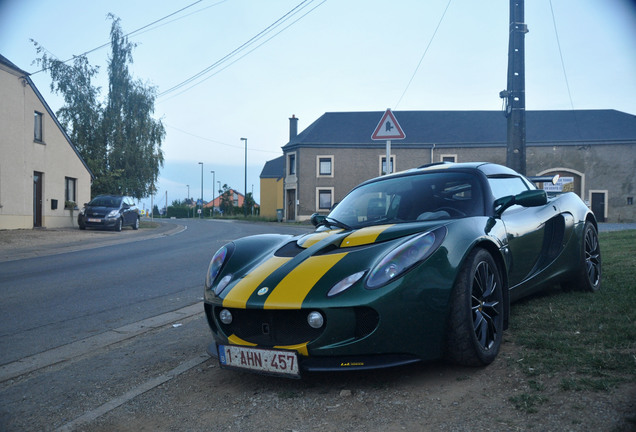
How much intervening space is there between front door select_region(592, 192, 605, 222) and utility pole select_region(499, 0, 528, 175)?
32740 mm

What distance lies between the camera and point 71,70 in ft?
117

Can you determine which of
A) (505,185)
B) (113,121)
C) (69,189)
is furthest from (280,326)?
(113,121)

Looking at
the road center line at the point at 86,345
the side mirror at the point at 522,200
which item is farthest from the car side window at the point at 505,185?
the road center line at the point at 86,345

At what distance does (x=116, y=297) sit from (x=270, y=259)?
3706 millimetres

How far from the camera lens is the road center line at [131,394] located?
276 cm

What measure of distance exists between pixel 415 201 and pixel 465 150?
124 feet

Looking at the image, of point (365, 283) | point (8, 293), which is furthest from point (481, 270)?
point (8, 293)

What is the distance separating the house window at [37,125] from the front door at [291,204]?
76.3 feet

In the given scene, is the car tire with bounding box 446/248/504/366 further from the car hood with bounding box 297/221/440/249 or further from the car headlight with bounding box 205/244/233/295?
the car headlight with bounding box 205/244/233/295

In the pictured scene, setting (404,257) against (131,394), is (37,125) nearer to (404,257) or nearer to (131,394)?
(131,394)

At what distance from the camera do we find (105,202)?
2331 cm

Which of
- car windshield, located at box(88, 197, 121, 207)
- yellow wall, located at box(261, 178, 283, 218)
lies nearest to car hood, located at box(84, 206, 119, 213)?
car windshield, located at box(88, 197, 121, 207)

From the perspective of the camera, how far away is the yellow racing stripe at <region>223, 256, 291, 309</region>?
3.09 metres

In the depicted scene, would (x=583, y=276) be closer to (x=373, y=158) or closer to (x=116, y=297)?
(x=116, y=297)
